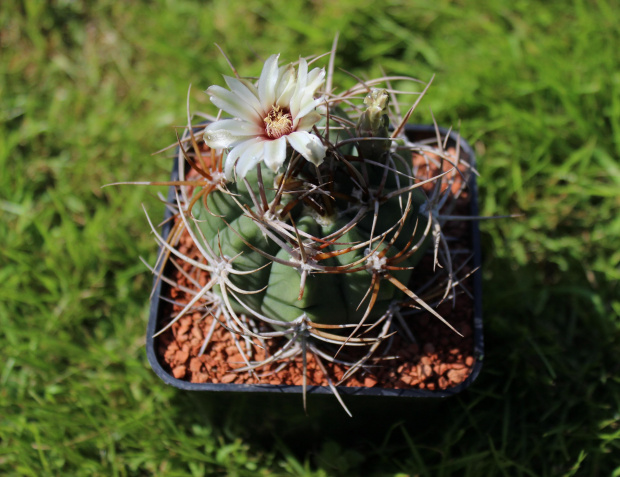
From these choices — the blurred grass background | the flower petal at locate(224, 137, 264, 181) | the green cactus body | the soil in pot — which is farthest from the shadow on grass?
the flower petal at locate(224, 137, 264, 181)

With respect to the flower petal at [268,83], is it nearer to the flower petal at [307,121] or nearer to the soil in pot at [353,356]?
the flower petal at [307,121]

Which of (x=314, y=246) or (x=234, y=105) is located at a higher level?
(x=234, y=105)

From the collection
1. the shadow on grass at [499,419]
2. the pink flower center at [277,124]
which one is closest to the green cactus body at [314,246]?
the pink flower center at [277,124]

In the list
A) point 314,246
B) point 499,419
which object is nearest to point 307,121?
point 314,246

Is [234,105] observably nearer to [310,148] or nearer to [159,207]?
[310,148]

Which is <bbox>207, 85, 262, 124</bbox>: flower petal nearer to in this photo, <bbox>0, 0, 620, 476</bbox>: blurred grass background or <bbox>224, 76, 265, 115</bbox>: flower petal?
<bbox>224, 76, 265, 115</bbox>: flower petal

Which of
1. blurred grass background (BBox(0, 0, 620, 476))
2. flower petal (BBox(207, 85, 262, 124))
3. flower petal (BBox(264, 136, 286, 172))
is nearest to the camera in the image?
flower petal (BBox(264, 136, 286, 172))

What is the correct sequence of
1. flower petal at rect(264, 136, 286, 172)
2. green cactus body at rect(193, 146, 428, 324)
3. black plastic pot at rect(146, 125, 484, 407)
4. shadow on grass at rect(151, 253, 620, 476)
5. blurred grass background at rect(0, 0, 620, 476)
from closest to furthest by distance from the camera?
1. flower petal at rect(264, 136, 286, 172)
2. green cactus body at rect(193, 146, 428, 324)
3. black plastic pot at rect(146, 125, 484, 407)
4. shadow on grass at rect(151, 253, 620, 476)
5. blurred grass background at rect(0, 0, 620, 476)

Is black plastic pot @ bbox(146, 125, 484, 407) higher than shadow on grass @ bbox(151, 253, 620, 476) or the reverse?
higher

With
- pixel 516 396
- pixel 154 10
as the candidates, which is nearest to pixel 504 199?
pixel 516 396
